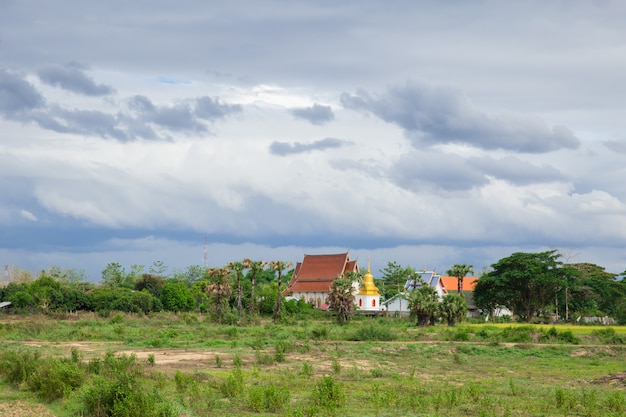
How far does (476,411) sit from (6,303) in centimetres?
6101

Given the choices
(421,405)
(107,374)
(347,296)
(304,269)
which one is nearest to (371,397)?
(421,405)

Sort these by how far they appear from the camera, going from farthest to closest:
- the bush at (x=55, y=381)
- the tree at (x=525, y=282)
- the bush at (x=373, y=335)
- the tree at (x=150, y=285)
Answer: the tree at (x=150, y=285) < the tree at (x=525, y=282) < the bush at (x=373, y=335) < the bush at (x=55, y=381)

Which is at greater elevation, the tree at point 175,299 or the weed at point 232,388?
the tree at point 175,299

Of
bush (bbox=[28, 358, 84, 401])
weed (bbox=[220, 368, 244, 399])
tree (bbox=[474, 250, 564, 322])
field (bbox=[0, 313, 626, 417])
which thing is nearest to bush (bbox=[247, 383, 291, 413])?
field (bbox=[0, 313, 626, 417])

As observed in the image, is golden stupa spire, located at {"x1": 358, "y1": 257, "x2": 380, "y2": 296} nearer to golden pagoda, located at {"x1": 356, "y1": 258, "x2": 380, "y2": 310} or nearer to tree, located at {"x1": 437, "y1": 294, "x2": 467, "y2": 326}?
golden pagoda, located at {"x1": 356, "y1": 258, "x2": 380, "y2": 310}

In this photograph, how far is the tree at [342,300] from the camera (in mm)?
67688

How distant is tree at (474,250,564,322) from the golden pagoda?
15487 millimetres

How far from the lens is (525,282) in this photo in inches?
2864

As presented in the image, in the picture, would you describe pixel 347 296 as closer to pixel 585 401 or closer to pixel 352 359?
pixel 352 359

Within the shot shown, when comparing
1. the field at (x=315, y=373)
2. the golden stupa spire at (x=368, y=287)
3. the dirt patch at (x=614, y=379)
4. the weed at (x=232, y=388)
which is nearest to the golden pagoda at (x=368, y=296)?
the golden stupa spire at (x=368, y=287)

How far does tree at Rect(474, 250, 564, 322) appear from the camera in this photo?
71.5 m

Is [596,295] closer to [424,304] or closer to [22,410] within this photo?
[424,304]

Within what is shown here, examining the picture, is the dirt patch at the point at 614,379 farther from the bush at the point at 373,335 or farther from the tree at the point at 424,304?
the tree at the point at 424,304

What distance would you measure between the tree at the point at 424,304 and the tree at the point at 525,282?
14.5 m
